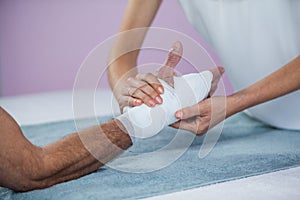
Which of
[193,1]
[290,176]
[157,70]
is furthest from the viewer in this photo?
[193,1]

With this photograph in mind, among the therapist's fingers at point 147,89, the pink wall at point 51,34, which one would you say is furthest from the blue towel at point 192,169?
the pink wall at point 51,34

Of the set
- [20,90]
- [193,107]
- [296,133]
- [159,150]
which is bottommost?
[20,90]

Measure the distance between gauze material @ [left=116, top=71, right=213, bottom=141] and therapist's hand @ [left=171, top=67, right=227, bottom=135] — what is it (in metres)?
0.02

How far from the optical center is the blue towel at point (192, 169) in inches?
39.1

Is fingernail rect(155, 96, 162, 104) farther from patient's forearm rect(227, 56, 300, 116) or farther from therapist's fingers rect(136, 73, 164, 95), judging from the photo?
patient's forearm rect(227, 56, 300, 116)

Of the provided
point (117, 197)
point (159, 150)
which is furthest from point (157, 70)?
point (117, 197)

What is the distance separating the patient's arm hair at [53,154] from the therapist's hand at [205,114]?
0.44 feet

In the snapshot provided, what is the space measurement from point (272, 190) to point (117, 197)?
27cm

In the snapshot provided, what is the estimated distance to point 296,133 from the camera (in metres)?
1.50

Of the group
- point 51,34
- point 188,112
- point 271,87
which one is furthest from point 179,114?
point 51,34

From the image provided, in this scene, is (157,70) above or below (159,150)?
above

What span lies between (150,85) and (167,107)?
2.3 inches

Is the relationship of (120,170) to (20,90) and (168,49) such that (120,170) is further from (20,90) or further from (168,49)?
(20,90)

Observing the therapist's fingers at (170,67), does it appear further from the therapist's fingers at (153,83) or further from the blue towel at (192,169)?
the blue towel at (192,169)
